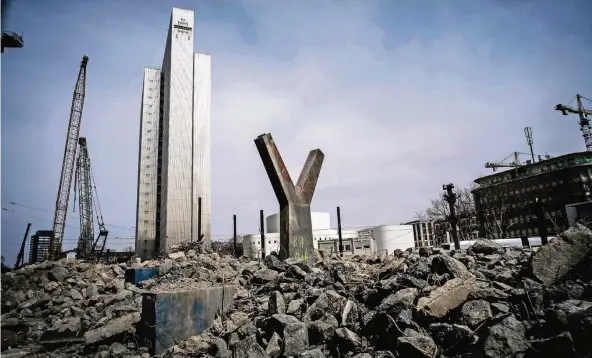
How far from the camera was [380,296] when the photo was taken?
5.31m

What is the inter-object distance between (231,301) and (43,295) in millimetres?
7875

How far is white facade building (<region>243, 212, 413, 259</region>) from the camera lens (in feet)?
131

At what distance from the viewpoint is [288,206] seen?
32.8 ft

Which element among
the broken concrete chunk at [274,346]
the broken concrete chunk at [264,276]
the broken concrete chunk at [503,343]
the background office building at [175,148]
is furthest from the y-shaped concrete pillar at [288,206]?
the background office building at [175,148]

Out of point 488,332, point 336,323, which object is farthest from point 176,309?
point 488,332

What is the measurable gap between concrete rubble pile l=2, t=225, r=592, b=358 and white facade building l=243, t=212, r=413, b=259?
31.4m

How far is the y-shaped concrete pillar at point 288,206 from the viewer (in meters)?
9.82

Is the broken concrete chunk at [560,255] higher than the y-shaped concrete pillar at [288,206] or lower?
lower

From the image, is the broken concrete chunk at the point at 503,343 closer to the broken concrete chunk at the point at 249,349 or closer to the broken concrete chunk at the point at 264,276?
the broken concrete chunk at the point at 249,349

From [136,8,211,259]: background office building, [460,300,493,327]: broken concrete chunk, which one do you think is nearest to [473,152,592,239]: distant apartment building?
[136,8,211,259]: background office building

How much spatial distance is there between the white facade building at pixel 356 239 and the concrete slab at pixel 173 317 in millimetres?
32124

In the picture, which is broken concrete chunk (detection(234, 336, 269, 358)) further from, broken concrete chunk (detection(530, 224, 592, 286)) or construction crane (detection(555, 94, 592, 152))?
construction crane (detection(555, 94, 592, 152))

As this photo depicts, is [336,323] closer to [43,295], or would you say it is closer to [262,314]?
[262,314]

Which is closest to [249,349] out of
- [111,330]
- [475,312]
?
[111,330]
